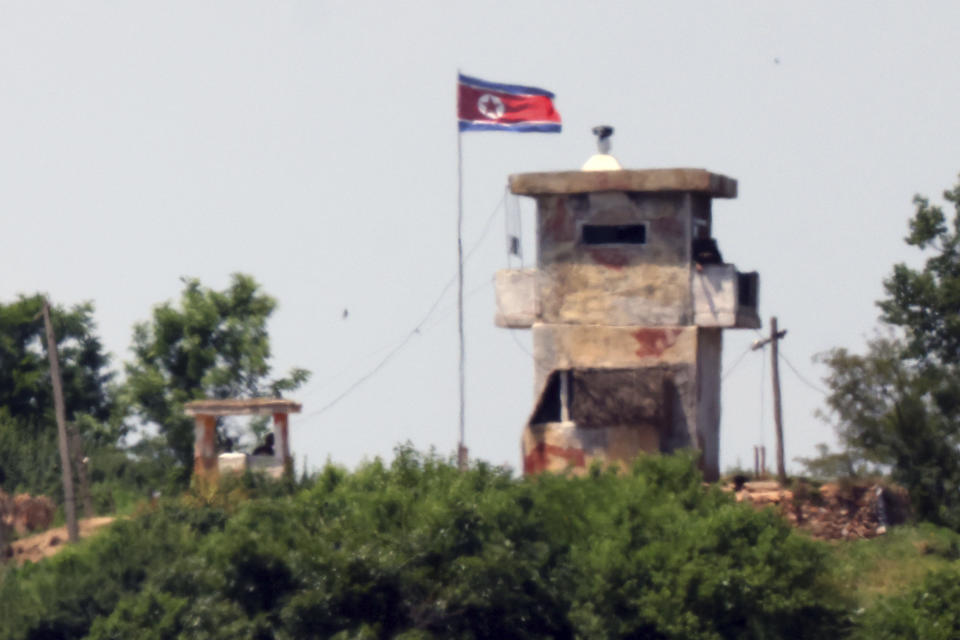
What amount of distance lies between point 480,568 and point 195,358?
2297cm

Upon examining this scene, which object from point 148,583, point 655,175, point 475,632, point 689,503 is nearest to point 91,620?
point 148,583

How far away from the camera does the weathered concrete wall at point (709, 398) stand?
4497 cm

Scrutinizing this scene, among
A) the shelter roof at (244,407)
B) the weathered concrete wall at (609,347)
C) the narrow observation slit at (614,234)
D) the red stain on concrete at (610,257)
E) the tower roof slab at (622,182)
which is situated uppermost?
the tower roof slab at (622,182)

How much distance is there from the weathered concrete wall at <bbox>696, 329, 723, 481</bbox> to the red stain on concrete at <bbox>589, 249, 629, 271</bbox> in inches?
84.8

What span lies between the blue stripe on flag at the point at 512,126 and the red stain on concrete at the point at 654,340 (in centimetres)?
462

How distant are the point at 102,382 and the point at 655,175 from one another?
25948 mm

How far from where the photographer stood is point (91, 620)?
41906 mm

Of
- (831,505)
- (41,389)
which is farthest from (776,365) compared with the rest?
(41,389)

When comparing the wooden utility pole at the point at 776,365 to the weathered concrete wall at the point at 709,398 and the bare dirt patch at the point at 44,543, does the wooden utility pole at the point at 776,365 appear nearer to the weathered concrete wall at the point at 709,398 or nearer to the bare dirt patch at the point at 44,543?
the weathered concrete wall at the point at 709,398

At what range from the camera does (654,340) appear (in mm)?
45031

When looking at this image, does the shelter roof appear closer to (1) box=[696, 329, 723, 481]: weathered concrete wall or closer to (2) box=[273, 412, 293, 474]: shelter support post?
(2) box=[273, 412, 293, 474]: shelter support post

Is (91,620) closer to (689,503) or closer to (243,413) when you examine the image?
(243,413)

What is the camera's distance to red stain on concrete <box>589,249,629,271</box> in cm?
4556

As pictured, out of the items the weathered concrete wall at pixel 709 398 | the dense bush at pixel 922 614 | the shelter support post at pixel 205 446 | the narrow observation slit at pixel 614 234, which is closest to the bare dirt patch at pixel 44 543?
the shelter support post at pixel 205 446
